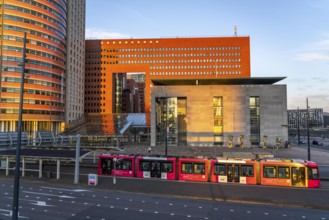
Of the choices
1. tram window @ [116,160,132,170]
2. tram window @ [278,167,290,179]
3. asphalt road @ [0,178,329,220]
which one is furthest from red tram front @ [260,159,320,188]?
tram window @ [116,160,132,170]

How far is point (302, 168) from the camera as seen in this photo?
2891 centimetres

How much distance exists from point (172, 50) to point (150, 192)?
140 metres

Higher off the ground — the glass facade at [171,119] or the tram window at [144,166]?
the glass facade at [171,119]

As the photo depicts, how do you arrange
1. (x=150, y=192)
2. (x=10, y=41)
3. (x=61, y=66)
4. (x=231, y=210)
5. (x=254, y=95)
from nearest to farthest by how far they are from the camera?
(x=231, y=210), (x=150, y=192), (x=254, y=95), (x=10, y=41), (x=61, y=66)

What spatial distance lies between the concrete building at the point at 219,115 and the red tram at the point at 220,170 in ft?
107

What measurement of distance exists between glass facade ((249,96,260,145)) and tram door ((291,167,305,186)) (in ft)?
127

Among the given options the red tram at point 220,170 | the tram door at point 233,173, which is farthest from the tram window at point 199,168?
the tram door at point 233,173

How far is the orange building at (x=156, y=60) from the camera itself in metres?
156

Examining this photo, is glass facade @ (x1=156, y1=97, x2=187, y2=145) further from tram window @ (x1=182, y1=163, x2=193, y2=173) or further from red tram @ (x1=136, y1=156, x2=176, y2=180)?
tram window @ (x1=182, y1=163, x2=193, y2=173)

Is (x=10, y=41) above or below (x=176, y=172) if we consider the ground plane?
above

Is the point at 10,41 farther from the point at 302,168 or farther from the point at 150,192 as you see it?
the point at 302,168

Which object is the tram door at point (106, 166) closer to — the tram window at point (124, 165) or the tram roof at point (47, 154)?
the tram window at point (124, 165)

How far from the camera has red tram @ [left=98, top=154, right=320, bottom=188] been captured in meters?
29.0

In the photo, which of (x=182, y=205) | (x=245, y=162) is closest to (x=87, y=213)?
(x=182, y=205)
